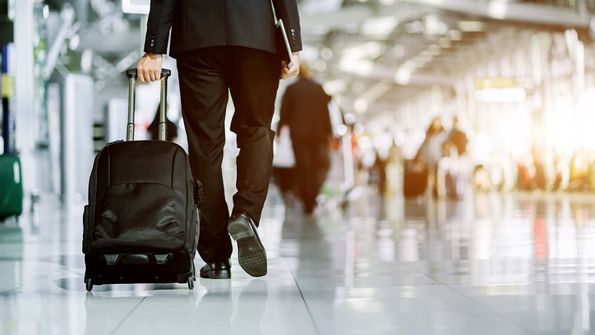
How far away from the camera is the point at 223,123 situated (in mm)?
4191

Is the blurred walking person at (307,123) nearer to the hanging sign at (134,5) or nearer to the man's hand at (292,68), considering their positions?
the hanging sign at (134,5)

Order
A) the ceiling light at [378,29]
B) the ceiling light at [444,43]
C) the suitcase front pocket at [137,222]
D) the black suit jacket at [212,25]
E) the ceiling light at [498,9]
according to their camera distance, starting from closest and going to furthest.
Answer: the suitcase front pocket at [137,222] → the black suit jacket at [212,25] → the ceiling light at [498,9] → the ceiling light at [378,29] → the ceiling light at [444,43]

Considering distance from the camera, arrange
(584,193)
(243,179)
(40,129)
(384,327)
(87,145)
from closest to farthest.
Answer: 1. (384,327)
2. (243,179)
3. (40,129)
4. (87,145)
5. (584,193)

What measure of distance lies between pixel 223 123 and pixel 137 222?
2.32ft

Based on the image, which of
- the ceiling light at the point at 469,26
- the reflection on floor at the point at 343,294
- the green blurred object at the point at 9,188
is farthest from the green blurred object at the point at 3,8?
the ceiling light at the point at 469,26

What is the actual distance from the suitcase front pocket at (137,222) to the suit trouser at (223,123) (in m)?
0.46

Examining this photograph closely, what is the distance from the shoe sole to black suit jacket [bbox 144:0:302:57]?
2.45 ft

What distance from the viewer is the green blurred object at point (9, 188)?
947 cm

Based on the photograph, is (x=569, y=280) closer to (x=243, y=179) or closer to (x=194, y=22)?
(x=243, y=179)

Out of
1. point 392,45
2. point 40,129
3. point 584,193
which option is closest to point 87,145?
point 40,129

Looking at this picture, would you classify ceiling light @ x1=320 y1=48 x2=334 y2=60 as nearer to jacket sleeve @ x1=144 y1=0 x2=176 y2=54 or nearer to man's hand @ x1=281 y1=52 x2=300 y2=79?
man's hand @ x1=281 y1=52 x2=300 y2=79

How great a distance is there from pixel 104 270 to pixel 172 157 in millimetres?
492

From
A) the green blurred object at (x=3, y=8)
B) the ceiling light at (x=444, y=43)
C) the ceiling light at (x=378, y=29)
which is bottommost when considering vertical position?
the green blurred object at (x=3, y=8)

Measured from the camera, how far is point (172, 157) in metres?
3.80
